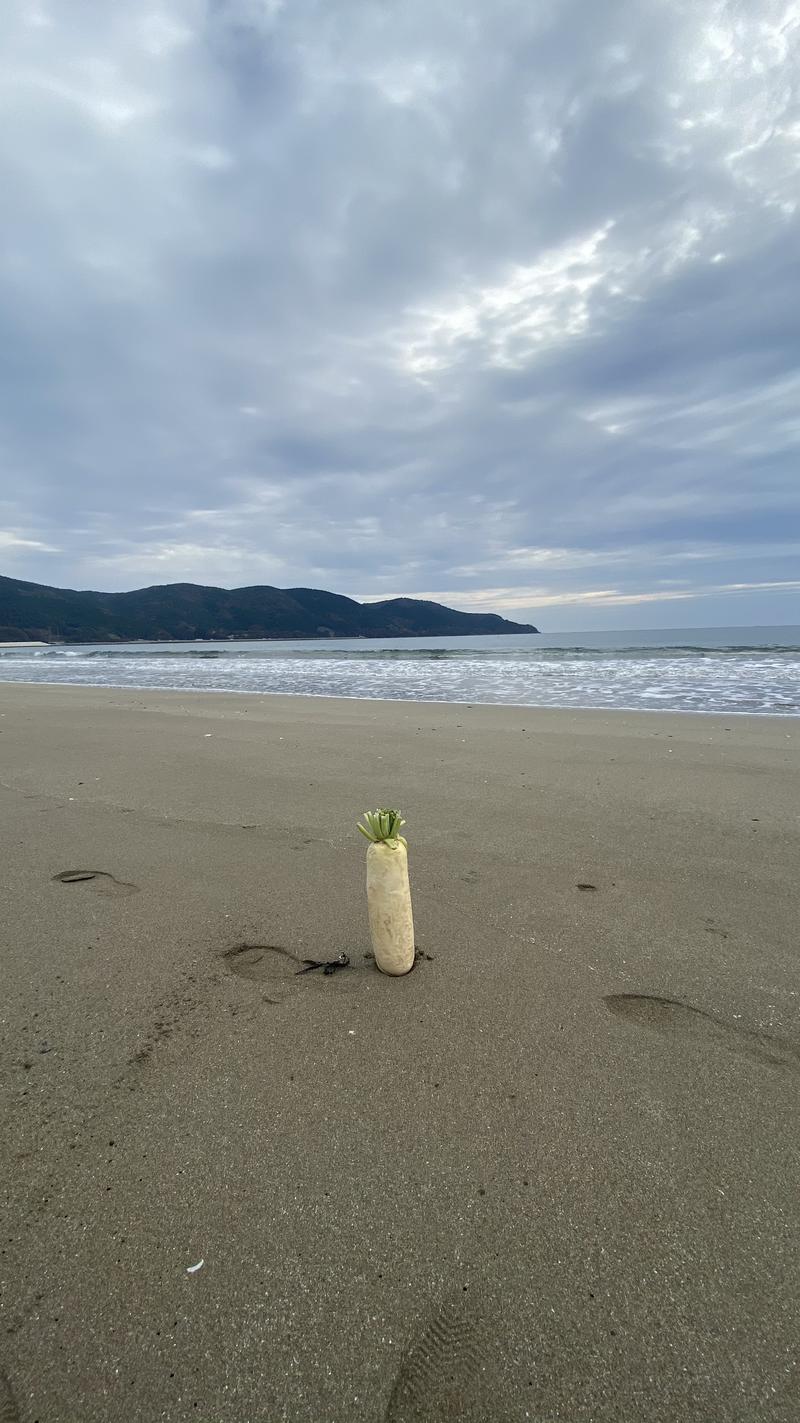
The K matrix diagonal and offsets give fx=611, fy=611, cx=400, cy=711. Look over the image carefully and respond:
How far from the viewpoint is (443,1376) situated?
4.51ft

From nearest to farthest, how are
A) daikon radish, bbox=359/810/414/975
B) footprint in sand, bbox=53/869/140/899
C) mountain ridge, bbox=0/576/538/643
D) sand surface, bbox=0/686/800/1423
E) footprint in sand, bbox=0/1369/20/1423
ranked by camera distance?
footprint in sand, bbox=0/1369/20/1423, sand surface, bbox=0/686/800/1423, daikon radish, bbox=359/810/414/975, footprint in sand, bbox=53/869/140/899, mountain ridge, bbox=0/576/538/643

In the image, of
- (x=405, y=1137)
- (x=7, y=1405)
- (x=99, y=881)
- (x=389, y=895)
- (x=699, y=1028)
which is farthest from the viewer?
(x=99, y=881)

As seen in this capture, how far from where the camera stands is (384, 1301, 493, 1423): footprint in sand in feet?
4.32

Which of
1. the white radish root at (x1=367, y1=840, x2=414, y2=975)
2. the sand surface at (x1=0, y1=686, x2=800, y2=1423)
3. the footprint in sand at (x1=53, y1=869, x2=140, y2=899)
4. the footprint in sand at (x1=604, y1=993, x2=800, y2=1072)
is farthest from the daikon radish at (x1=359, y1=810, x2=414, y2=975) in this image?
the footprint in sand at (x1=53, y1=869, x2=140, y2=899)

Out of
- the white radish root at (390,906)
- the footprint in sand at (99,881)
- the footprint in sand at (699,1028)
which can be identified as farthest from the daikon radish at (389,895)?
the footprint in sand at (99,881)

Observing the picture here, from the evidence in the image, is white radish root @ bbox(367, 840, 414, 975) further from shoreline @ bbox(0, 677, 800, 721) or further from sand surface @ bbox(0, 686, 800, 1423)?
shoreline @ bbox(0, 677, 800, 721)

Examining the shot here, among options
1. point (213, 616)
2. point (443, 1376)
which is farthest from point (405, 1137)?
point (213, 616)

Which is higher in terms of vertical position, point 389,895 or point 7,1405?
point 389,895

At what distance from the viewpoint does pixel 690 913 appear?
3.56m

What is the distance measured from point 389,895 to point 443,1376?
156cm

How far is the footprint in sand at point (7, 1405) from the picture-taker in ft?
4.19

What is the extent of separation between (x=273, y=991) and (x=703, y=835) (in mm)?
3629

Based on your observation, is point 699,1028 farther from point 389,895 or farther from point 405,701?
point 405,701

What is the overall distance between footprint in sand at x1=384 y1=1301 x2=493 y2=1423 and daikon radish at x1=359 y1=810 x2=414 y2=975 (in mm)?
1433
